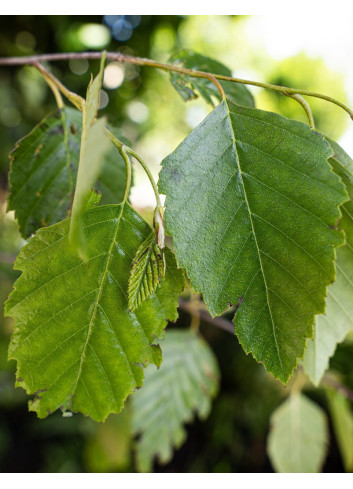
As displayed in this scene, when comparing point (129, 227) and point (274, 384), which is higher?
point (129, 227)

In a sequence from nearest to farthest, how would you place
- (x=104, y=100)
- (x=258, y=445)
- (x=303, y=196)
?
(x=303, y=196) → (x=104, y=100) → (x=258, y=445)

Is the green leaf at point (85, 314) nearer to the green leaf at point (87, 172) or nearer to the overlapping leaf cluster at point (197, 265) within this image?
the overlapping leaf cluster at point (197, 265)

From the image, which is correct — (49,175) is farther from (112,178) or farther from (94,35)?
(94,35)

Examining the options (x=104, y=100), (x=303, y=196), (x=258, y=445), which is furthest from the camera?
(x=258, y=445)

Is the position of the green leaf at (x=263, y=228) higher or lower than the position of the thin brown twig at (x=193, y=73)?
lower

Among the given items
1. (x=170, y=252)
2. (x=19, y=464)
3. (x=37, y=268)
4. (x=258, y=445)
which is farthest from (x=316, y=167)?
(x=19, y=464)

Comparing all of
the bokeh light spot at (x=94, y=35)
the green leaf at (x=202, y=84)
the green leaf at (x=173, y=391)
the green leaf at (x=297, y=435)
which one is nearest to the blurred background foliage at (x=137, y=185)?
the bokeh light spot at (x=94, y=35)

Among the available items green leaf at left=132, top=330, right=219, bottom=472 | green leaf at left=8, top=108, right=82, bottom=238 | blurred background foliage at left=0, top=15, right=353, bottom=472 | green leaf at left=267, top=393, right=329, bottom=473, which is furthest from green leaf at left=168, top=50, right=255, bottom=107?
blurred background foliage at left=0, top=15, right=353, bottom=472

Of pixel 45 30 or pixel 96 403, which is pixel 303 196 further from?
pixel 45 30
